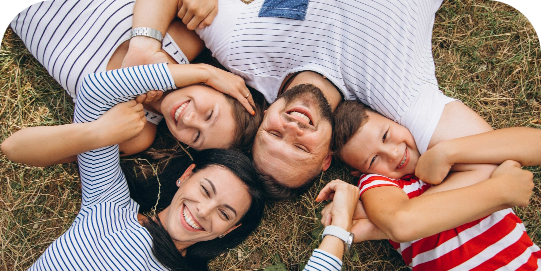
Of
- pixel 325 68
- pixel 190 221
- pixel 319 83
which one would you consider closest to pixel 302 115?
pixel 319 83

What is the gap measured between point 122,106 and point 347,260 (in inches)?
98.9

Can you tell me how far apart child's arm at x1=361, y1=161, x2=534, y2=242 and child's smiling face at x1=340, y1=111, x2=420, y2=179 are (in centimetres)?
34

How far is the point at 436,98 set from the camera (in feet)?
10.0

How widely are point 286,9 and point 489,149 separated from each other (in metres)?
1.98

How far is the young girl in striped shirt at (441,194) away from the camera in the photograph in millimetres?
2670

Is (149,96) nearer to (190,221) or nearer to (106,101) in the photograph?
(106,101)

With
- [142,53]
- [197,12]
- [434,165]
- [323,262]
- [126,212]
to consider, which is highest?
[197,12]

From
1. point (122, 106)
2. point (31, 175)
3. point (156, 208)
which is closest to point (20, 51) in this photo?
point (31, 175)

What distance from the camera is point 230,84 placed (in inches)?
123

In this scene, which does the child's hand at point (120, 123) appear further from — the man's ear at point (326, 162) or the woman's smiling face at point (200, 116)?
the man's ear at point (326, 162)

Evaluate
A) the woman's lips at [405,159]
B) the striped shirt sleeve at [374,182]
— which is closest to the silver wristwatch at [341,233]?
the striped shirt sleeve at [374,182]

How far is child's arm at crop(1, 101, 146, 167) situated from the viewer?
2.89 meters

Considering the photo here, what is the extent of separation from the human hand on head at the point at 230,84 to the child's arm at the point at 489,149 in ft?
5.29

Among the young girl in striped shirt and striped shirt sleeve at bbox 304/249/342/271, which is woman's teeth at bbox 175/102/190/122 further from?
striped shirt sleeve at bbox 304/249/342/271
